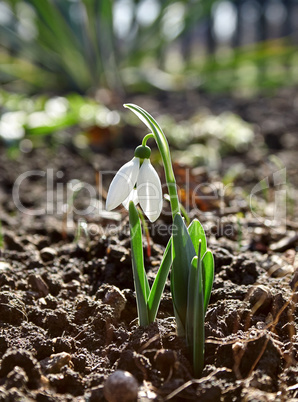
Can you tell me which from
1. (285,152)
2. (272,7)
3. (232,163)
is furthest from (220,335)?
(272,7)

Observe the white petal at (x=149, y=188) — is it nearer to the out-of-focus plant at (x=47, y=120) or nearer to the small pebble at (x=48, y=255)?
the small pebble at (x=48, y=255)


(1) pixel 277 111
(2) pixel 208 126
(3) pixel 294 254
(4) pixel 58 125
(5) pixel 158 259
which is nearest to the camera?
(5) pixel 158 259

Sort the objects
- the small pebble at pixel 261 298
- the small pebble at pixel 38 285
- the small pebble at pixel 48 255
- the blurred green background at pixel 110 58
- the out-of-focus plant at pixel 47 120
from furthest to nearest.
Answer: the blurred green background at pixel 110 58 → the out-of-focus plant at pixel 47 120 → the small pebble at pixel 48 255 → the small pebble at pixel 38 285 → the small pebble at pixel 261 298

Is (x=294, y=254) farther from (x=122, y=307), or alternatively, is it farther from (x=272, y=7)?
(x=272, y=7)

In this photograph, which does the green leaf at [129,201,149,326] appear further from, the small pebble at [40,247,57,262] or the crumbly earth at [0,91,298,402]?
the small pebble at [40,247,57,262]

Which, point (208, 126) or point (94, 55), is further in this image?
point (94, 55)

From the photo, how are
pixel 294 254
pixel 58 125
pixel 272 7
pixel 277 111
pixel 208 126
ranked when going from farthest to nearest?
1. pixel 272 7
2. pixel 277 111
3. pixel 208 126
4. pixel 58 125
5. pixel 294 254

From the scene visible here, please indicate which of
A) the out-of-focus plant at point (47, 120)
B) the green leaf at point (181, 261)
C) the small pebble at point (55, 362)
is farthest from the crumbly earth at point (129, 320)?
the out-of-focus plant at point (47, 120)

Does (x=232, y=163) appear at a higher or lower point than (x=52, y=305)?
higher

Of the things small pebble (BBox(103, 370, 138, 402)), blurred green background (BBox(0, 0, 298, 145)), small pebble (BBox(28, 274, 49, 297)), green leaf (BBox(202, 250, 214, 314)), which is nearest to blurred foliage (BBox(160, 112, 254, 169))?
blurred green background (BBox(0, 0, 298, 145))
